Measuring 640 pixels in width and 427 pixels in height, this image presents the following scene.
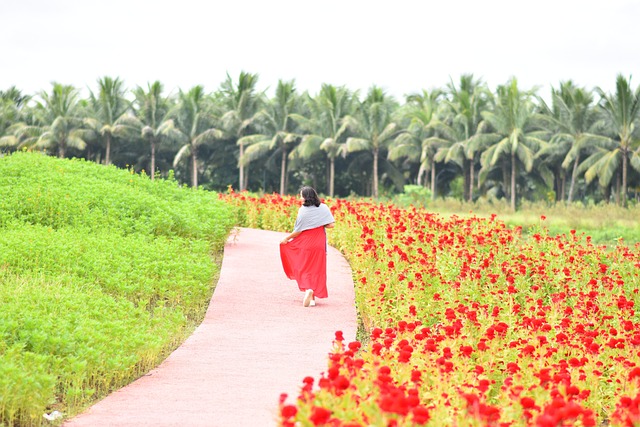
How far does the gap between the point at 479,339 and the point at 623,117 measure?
34.4 m

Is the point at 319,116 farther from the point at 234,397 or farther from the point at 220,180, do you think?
the point at 234,397

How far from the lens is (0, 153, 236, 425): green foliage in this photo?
21.1ft

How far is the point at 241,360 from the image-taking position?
762cm

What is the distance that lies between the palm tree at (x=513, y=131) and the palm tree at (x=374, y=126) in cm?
609

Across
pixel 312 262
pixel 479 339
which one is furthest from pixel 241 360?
pixel 312 262

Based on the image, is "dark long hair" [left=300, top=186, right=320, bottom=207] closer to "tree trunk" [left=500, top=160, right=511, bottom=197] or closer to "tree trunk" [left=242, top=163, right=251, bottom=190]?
"tree trunk" [left=500, top=160, right=511, bottom=197]

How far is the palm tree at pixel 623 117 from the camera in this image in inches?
1485

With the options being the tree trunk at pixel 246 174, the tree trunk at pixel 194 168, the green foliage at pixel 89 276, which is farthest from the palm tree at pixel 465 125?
the green foliage at pixel 89 276

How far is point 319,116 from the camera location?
5016 cm

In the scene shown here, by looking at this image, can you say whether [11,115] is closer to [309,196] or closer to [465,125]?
[465,125]

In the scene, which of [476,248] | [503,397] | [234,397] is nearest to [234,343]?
[234,397]

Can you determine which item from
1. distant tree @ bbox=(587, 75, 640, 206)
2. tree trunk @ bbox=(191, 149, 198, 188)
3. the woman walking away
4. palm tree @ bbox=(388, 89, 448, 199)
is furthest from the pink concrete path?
tree trunk @ bbox=(191, 149, 198, 188)

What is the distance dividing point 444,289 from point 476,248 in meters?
3.25

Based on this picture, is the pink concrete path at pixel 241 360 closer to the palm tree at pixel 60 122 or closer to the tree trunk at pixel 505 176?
the tree trunk at pixel 505 176
